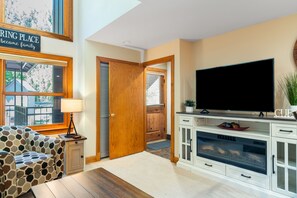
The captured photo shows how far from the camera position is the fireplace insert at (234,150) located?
241 cm

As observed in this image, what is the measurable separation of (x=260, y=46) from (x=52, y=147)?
348 centimetres

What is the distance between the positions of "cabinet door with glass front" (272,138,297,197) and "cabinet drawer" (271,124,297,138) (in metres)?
0.06

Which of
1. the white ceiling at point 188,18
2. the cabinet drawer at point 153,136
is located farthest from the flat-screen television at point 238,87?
the cabinet drawer at point 153,136

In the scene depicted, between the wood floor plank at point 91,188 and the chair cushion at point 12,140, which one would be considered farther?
the chair cushion at point 12,140

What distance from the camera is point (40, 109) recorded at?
11.2 ft

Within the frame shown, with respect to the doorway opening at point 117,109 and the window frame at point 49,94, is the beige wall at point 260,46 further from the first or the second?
A: the window frame at point 49,94

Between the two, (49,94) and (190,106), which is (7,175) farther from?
(190,106)

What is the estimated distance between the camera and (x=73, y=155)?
3.12m

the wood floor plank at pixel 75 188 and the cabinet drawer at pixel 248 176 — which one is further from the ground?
the wood floor plank at pixel 75 188

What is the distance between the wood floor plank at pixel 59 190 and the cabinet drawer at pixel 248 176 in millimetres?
2192

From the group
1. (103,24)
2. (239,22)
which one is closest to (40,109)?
Answer: (103,24)

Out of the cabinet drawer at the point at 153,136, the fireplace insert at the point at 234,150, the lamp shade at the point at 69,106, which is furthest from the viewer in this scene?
the cabinet drawer at the point at 153,136

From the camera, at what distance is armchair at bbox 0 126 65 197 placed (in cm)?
209

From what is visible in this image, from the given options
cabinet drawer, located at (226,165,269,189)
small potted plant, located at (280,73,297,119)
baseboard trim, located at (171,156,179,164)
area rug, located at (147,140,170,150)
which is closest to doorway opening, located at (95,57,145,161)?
area rug, located at (147,140,170,150)
